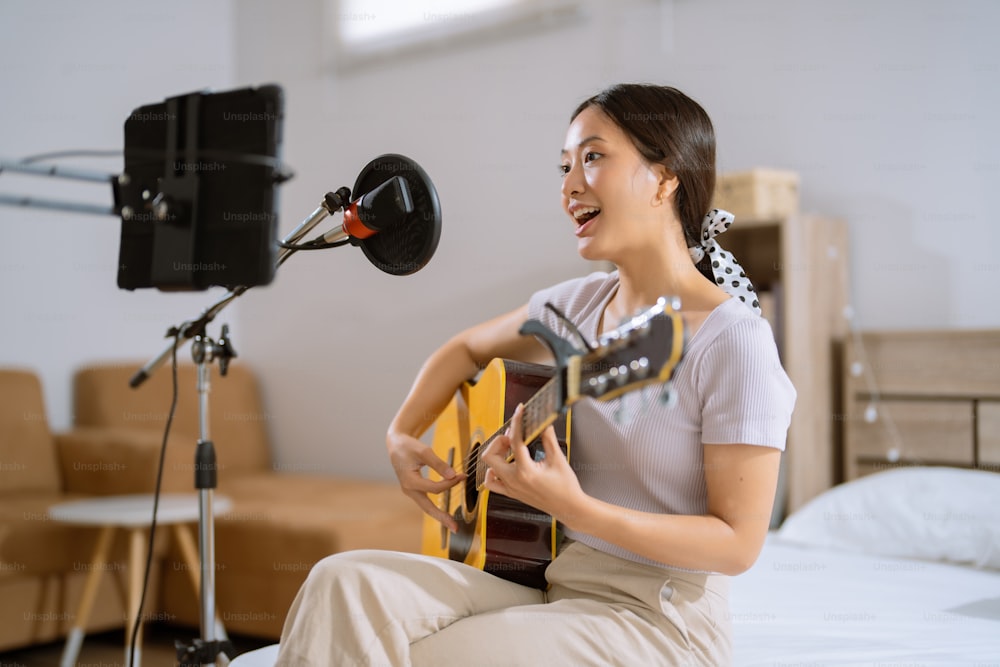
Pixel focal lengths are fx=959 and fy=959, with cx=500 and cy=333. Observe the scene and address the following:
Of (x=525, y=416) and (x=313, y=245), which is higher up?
(x=313, y=245)

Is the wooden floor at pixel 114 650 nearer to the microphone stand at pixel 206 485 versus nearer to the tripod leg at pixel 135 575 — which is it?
the tripod leg at pixel 135 575

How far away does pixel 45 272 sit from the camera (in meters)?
3.48

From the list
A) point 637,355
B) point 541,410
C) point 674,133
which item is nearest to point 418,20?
point 674,133

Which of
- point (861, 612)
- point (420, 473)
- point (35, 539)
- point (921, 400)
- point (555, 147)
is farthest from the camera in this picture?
point (555, 147)

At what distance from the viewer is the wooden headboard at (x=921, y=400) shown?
241 cm

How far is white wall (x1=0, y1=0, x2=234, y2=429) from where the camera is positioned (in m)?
3.40

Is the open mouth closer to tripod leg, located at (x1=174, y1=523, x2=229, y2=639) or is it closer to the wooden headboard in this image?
the wooden headboard

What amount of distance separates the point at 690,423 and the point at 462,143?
2.49 m

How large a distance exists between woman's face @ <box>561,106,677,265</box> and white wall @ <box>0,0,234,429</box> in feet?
8.56

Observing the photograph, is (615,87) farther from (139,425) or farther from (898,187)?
(139,425)

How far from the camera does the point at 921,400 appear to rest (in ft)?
8.32

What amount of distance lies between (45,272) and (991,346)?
3.08m

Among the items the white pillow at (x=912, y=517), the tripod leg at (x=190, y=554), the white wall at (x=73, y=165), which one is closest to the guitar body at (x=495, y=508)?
the white pillow at (x=912, y=517)

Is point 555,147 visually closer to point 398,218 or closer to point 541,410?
point 398,218
